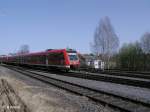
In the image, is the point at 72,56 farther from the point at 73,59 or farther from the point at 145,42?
the point at 145,42

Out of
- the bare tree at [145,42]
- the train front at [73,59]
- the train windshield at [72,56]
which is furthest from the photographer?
the bare tree at [145,42]

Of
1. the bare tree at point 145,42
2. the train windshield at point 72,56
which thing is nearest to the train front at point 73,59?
the train windshield at point 72,56

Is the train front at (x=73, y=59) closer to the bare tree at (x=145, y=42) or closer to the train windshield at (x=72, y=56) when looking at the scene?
the train windshield at (x=72, y=56)

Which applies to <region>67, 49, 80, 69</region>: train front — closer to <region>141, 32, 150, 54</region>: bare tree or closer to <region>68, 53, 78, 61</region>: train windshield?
<region>68, 53, 78, 61</region>: train windshield

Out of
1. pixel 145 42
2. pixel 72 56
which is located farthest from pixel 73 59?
pixel 145 42

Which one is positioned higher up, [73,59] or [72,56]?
[72,56]

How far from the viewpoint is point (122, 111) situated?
12852 millimetres

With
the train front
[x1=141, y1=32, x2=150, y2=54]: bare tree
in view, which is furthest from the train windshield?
[x1=141, y1=32, x2=150, y2=54]: bare tree

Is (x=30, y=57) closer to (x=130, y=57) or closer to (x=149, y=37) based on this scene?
(x=130, y=57)

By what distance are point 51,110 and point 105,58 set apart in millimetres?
85172

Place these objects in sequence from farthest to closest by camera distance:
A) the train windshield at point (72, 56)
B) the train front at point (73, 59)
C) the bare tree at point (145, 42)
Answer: the bare tree at point (145, 42) < the train windshield at point (72, 56) < the train front at point (73, 59)

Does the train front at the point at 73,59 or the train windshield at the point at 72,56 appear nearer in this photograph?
the train front at the point at 73,59

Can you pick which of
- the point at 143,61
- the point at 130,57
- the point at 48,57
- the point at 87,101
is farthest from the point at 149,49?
the point at 87,101

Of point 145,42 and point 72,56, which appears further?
point 145,42
